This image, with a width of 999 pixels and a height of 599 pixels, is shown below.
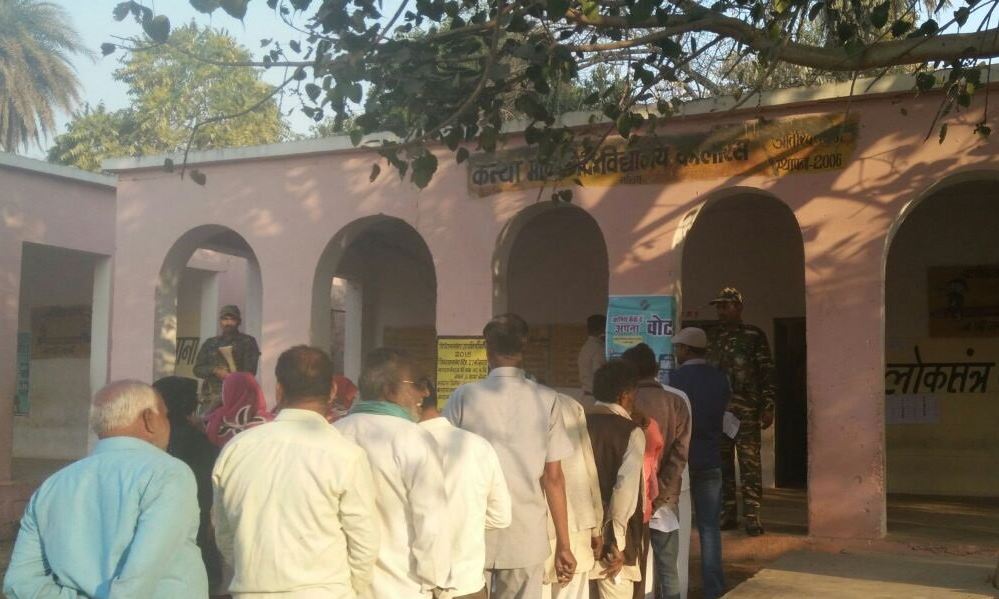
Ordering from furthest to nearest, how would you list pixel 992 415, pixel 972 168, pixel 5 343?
pixel 5 343, pixel 992 415, pixel 972 168

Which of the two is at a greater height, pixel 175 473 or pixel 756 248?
pixel 756 248

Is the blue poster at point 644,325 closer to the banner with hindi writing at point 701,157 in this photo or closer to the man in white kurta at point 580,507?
the banner with hindi writing at point 701,157

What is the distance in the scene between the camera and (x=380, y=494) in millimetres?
3918

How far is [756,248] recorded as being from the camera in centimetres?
1134

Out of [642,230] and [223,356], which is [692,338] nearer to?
[642,230]

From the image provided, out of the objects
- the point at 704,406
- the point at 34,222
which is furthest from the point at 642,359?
the point at 34,222

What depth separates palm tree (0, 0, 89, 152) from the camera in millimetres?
27172

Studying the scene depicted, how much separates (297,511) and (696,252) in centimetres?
868

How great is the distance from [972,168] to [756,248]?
3851 millimetres

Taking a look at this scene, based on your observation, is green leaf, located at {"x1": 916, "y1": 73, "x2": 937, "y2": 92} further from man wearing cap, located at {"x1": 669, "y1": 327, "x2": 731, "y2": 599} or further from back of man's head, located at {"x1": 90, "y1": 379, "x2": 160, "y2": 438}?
back of man's head, located at {"x1": 90, "y1": 379, "x2": 160, "y2": 438}

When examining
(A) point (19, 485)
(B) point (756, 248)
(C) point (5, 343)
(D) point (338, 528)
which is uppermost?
(B) point (756, 248)

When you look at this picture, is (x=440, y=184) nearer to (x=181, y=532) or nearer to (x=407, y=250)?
(x=407, y=250)

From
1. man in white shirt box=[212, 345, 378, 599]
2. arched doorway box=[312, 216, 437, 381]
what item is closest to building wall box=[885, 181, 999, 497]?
arched doorway box=[312, 216, 437, 381]

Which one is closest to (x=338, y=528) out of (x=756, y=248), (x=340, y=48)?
(x=340, y=48)
